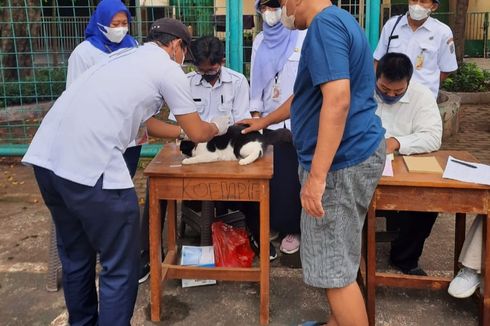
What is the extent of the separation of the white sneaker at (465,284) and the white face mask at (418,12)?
6.28ft

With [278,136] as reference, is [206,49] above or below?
above

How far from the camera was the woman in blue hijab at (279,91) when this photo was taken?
3564 millimetres

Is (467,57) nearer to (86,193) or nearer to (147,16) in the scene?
(147,16)

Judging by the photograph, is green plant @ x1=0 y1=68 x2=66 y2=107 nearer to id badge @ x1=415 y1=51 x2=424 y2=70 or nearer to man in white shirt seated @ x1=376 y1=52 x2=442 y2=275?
id badge @ x1=415 y1=51 x2=424 y2=70

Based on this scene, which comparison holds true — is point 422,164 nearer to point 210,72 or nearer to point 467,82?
point 210,72

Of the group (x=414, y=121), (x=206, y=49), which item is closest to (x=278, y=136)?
(x=206, y=49)

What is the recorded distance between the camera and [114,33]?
3.50 metres

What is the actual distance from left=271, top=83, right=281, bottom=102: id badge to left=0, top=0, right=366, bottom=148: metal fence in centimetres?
134

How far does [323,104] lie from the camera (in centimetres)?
204

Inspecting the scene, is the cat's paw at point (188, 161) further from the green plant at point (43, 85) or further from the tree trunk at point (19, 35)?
the tree trunk at point (19, 35)

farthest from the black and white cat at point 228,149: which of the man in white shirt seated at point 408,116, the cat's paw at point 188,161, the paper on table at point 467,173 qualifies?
the paper on table at point 467,173

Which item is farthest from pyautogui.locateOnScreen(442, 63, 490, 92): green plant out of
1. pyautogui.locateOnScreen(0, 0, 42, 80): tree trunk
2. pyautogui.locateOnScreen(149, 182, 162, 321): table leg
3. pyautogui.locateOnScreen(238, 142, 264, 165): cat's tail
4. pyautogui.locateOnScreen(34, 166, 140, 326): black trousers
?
pyautogui.locateOnScreen(34, 166, 140, 326): black trousers

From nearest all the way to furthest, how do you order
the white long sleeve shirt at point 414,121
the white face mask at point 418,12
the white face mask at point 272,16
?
the white long sleeve shirt at point 414,121 < the white face mask at point 272,16 < the white face mask at point 418,12

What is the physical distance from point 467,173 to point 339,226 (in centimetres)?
89
